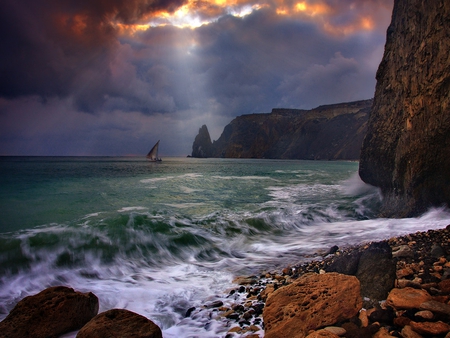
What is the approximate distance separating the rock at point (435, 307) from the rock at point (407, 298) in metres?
0.08

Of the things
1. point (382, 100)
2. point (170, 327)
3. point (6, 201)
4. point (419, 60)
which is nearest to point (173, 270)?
point (170, 327)

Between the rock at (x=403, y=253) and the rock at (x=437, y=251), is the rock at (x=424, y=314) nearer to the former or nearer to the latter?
the rock at (x=403, y=253)

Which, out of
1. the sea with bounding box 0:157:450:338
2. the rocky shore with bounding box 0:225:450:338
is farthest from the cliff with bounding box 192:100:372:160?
the rocky shore with bounding box 0:225:450:338

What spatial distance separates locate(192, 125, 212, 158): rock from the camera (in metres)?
180

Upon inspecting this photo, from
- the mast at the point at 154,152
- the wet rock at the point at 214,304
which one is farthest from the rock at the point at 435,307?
the mast at the point at 154,152

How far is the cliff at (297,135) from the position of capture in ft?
361

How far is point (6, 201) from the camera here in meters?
11.9

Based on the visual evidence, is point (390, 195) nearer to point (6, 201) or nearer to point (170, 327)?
point (170, 327)

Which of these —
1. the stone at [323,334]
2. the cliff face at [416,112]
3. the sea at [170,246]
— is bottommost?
the sea at [170,246]

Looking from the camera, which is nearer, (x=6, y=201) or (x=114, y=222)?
(x=114, y=222)

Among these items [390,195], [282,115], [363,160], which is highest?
[282,115]

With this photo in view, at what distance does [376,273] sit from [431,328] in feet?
3.09

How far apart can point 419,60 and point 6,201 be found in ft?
53.0

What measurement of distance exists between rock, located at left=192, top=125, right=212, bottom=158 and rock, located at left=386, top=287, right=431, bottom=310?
17797 cm
